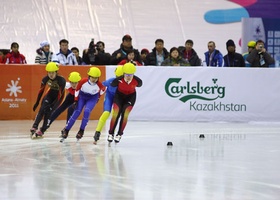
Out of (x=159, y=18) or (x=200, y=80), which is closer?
(x=200, y=80)

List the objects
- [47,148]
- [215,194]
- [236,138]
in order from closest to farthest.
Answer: [215,194] → [47,148] → [236,138]

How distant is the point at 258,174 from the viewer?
963cm

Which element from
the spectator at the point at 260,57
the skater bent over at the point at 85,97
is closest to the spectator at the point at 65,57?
the spectator at the point at 260,57

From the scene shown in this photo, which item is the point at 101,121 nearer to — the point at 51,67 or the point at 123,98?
the point at 123,98

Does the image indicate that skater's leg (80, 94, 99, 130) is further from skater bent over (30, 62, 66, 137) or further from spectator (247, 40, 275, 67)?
spectator (247, 40, 275, 67)

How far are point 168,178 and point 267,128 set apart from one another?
8.20 meters

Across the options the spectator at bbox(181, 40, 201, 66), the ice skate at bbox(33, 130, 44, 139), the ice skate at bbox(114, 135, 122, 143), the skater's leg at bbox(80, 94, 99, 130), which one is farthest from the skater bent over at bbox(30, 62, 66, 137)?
the spectator at bbox(181, 40, 201, 66)

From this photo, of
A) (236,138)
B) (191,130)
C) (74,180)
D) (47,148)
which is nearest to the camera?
(74,180)

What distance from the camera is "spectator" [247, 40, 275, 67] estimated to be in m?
18.5

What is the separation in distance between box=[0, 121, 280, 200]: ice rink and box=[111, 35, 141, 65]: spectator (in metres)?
2.12

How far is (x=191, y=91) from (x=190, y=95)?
10 centimetres

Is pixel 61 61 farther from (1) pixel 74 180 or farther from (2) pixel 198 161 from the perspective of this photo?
(1) pixel 74 180

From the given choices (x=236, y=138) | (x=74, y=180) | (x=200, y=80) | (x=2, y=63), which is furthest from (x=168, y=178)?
(x=2, y=63)

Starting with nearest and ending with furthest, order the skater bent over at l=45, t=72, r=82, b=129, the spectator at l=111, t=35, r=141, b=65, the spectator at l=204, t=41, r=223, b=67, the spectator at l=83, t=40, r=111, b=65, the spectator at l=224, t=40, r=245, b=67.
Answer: the skater bent over at l=45, t=72, r=82, b=129 → the spectator at l=111, t=35, r=141, b=65 → the spectator at l=83, t=40, r=111, b=65 → the spectator at l=224, t=40, r=245, b=67 → the spectator at l=204, t=41, r=223, b=67
